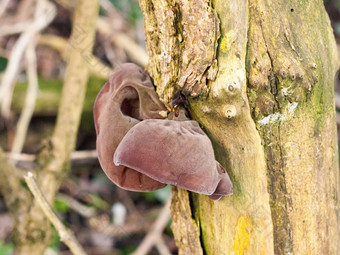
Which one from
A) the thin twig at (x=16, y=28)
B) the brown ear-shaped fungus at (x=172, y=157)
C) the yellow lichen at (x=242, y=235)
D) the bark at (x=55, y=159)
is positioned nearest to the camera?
the brown ear-shaped fungus at (x=172, y=157)

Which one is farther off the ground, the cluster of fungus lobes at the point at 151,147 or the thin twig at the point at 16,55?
the thin twig at the point at 16,55

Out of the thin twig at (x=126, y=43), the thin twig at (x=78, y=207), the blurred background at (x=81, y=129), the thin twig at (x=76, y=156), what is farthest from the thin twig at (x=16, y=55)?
the thin twig at (x=78, y=207)

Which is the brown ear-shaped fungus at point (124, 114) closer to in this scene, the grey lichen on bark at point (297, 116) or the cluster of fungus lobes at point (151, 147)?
the cluster of fungus lobes at point (151, 147)

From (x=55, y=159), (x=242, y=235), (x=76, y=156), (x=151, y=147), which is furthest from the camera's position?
(x=76, y=156)

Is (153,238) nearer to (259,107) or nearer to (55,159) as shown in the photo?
(55,159)

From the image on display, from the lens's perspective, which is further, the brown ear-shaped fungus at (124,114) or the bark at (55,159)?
the bark at (55,159)

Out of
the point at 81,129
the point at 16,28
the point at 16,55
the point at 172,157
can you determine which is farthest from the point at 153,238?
the point at 16,28

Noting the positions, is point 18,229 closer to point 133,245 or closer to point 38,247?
point 38,247

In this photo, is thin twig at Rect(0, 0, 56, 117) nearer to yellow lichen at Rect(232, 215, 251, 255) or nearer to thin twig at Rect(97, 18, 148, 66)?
thin twig at Rect(97, 18, 148, 66)
